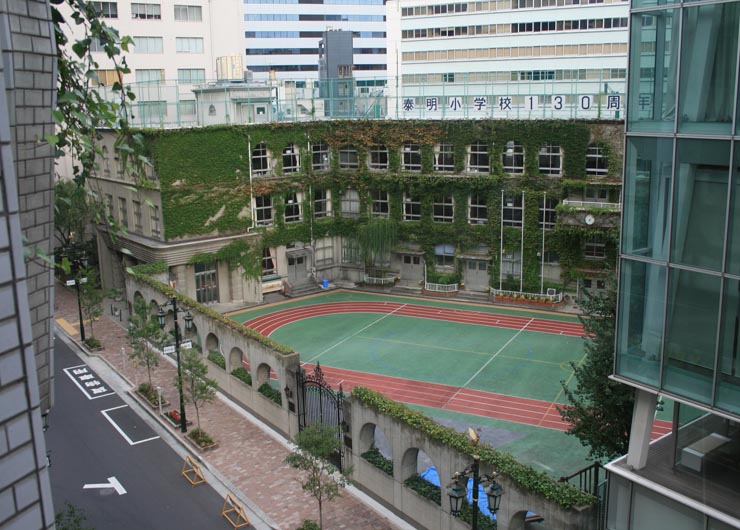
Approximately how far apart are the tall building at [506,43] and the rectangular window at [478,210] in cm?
1285

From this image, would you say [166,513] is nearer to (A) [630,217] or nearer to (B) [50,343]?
(B) [50,343]

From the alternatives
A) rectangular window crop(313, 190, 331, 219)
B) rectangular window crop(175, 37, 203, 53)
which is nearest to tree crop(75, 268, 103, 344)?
rectangular window crop(313, 190, 331, 219)

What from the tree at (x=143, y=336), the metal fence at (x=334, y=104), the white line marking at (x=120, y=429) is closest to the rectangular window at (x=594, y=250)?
the metal fence at (x=334, y=104)

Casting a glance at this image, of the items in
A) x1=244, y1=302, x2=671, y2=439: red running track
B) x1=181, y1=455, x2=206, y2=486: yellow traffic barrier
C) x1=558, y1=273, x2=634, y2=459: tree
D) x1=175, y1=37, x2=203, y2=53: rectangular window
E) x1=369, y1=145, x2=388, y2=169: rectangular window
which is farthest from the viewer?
x1=175, y1=37, x2=203, y2=53: rectangular window

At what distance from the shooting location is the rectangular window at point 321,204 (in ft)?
144

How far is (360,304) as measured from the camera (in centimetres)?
4019

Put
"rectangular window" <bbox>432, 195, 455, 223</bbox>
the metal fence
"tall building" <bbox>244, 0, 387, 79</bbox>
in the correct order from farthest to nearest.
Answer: "tall building" <bbox>244, 0, 387, 79</bbox> < "rectangular window" <bbox>432, 195, 455, 223</bbox> < the metal fence

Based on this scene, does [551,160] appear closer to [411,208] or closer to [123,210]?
[411,208]

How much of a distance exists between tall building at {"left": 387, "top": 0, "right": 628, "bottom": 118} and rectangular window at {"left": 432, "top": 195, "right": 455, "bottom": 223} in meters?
12.1

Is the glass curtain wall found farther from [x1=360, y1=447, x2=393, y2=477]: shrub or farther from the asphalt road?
the asphalt road

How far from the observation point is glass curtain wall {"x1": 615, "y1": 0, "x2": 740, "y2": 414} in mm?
11414

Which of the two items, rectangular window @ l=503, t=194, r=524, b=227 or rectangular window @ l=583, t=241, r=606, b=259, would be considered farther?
rectangular window @ l=503, t=194, r=524, b=227

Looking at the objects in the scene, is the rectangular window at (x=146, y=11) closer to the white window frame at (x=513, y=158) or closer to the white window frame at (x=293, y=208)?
the white window frame at (x=293, y=208)

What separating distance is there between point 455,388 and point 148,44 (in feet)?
106
